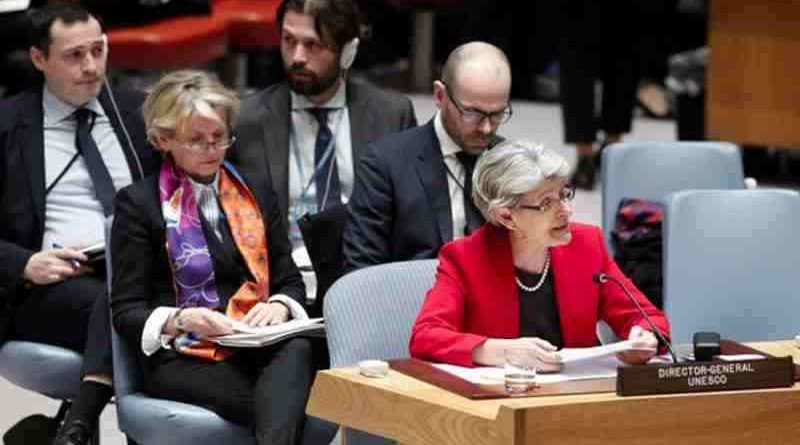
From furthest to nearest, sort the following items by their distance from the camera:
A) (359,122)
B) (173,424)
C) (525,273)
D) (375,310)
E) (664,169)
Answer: (664,169), (359,122), (173,424), (375,310), (525,273)

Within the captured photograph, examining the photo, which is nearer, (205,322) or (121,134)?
(205,322)

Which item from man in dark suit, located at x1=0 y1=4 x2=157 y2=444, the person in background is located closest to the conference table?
man in dark suit, located at x1=0 y1=4 x2=157 y2=444

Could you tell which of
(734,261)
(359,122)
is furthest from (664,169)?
(359,122)

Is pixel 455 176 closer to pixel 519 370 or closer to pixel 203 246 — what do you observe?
pixel 203 246

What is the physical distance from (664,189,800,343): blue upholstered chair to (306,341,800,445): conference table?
1346mm

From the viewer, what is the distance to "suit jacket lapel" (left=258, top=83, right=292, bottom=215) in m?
5.47

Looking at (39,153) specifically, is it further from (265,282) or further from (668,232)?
(668,232)

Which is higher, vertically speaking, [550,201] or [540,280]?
[550,201]

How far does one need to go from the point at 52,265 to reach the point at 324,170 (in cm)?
86

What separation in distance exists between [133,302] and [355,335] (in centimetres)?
60

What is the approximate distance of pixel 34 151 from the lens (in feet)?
17.4

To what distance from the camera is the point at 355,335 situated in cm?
437

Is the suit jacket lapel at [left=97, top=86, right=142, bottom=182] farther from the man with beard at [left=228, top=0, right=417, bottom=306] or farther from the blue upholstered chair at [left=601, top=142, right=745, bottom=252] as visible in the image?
the blue upholstered chair at [left=601, top=142, right=745, bottom=252]

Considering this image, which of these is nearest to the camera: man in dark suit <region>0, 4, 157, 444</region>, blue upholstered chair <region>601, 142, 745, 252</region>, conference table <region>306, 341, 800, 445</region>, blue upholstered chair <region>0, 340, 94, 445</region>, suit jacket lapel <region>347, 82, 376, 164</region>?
conference table <region>306, 341, 800, 445</region>
